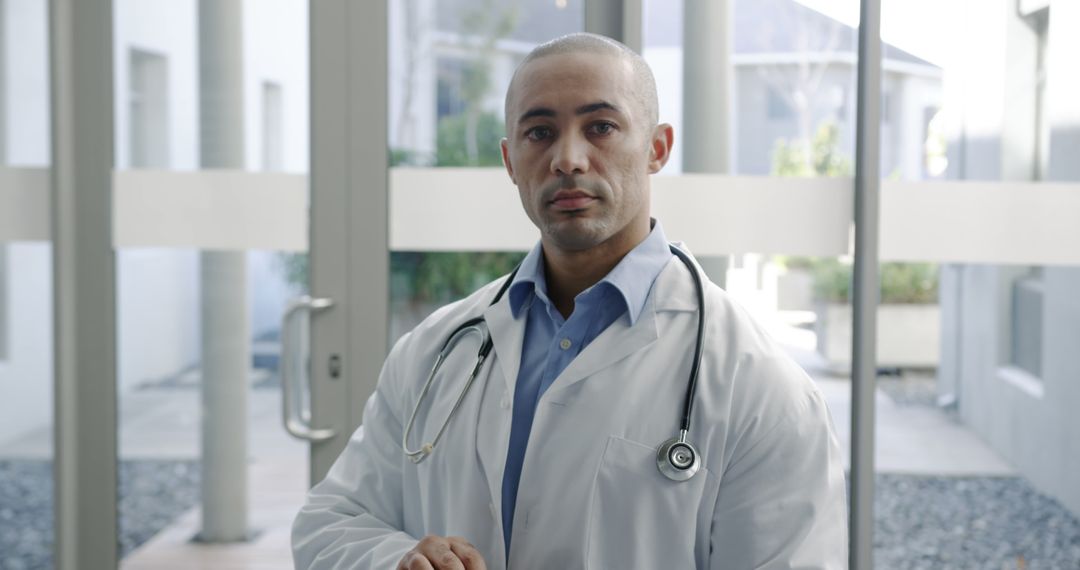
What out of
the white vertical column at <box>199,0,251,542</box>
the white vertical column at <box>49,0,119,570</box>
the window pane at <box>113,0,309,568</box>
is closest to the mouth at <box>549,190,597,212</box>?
the window pane at <box>113,0,309,568</box>

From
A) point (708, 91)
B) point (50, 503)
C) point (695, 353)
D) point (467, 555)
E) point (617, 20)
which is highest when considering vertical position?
point (617, 20)

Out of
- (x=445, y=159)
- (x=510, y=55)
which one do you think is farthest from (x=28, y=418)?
(x=510, y=55)

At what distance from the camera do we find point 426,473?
4.03ft

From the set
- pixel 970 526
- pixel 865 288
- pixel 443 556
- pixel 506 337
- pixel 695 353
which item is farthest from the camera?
pixel 970 526

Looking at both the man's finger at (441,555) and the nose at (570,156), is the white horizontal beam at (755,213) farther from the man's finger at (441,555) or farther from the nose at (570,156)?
the man's finger at (441,555)

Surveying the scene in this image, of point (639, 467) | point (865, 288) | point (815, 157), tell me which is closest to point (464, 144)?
point (815, 157)

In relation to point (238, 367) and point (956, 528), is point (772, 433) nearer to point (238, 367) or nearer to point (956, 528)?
point (956, 528)

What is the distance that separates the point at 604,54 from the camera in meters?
1.17

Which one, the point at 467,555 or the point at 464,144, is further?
the point at 464,144

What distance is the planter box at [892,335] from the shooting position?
2.18m

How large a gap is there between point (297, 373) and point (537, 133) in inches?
51.3

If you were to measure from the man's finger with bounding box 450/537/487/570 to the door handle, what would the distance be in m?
1.24

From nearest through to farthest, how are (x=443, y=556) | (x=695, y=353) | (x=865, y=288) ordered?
(x=443, y=556), (x=695, y=353), (x=865, y=288)

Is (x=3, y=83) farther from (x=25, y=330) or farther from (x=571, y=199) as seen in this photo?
(x=571, y=199)
